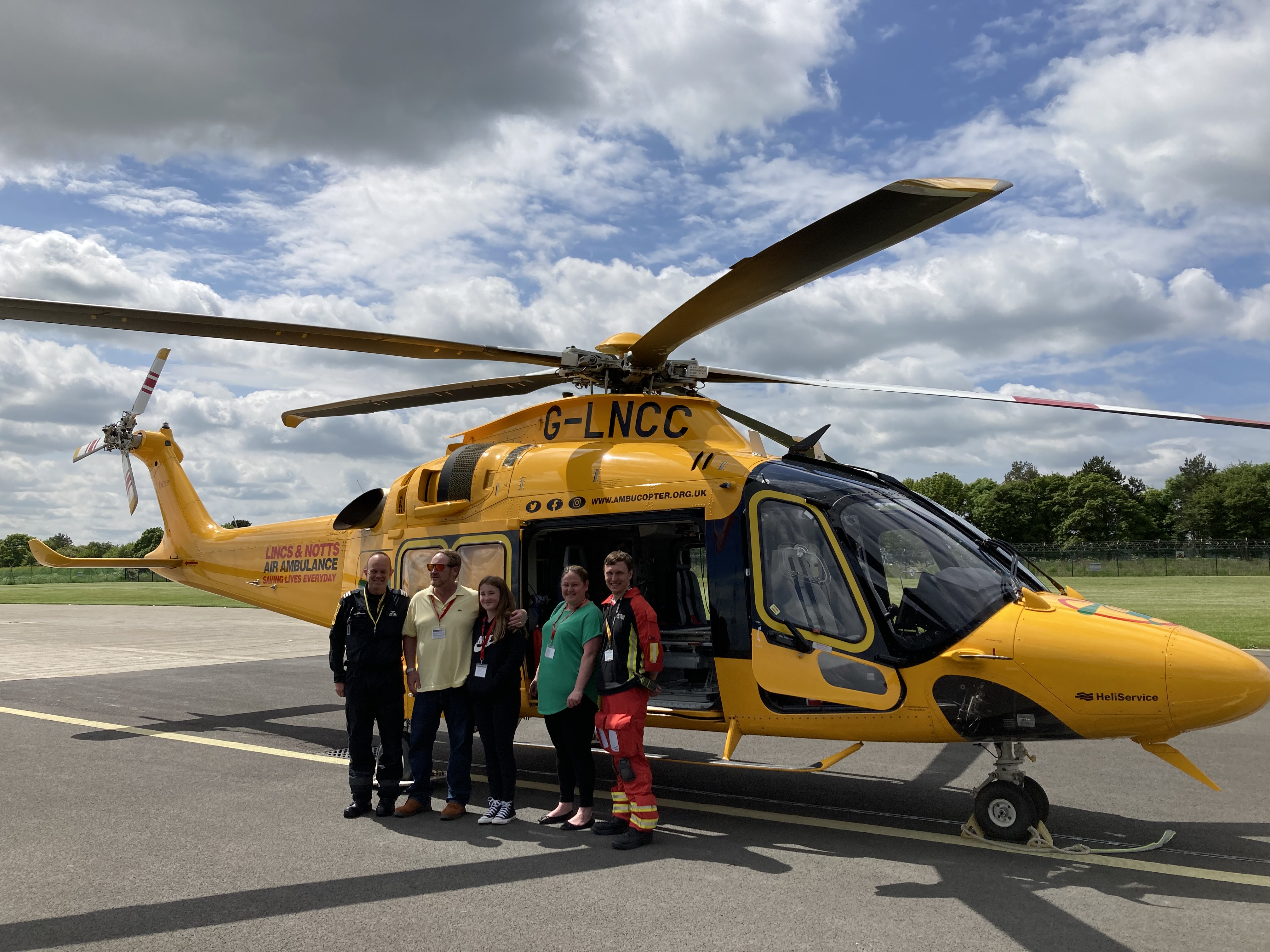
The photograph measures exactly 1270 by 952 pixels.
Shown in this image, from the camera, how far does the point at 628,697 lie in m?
5.72

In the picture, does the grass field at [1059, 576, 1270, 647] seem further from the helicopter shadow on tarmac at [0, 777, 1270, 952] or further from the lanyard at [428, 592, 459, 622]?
the lanyard at [428, 592, 459, 622]

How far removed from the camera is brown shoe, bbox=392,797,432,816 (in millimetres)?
6176

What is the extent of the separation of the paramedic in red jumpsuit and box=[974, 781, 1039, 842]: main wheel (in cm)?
203

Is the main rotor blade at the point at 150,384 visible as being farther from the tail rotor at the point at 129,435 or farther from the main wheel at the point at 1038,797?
the main wheel at the point at 1038,797

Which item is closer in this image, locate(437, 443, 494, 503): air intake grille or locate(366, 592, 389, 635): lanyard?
locate(366, 592, 389, 635): lanyard

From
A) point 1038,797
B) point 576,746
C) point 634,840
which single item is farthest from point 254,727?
point 1038,797

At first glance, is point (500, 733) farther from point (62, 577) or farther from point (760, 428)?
point (62, 577)

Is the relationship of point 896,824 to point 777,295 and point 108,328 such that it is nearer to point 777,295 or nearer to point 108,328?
point 777,295

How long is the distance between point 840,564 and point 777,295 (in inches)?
69.0

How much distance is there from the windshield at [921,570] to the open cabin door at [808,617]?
0.54 feet

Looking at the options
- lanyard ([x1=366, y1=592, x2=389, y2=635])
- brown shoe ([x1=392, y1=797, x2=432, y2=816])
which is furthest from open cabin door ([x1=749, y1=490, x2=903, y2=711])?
lanyard ([x1=366, y1=592, x2=389, y2=635])

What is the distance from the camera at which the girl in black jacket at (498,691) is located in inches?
239

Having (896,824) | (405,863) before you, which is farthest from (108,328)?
(896,824)

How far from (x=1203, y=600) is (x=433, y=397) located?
2996 cm
